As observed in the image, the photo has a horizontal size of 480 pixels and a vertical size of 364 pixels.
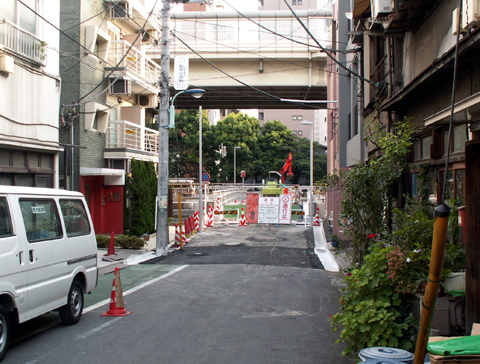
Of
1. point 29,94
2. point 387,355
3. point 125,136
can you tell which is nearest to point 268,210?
point 125,136

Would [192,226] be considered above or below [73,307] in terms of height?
above

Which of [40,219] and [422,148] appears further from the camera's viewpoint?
[422,148]

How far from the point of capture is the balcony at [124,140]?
21469 millimetres

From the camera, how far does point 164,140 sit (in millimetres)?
17984

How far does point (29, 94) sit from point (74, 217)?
7.89 meters

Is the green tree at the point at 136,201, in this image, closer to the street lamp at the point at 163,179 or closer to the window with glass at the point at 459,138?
the street lamp at the point at 163,179

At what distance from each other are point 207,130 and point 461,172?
169 feet

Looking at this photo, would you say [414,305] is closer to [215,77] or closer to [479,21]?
[479,21]

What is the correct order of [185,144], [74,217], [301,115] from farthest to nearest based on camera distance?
[301,115] → [185,144] → [74,217]

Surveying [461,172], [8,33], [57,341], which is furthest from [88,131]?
[461,172]

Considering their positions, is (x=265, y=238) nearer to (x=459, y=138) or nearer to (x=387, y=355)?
(x=459, y=138)

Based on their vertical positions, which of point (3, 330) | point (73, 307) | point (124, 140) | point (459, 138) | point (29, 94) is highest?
point (29, 94)

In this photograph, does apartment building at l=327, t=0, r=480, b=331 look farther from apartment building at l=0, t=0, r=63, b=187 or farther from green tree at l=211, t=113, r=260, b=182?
green tree at l=211, t=113, r=260, b=182

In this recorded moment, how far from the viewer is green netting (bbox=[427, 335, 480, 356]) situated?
3.84 meters
